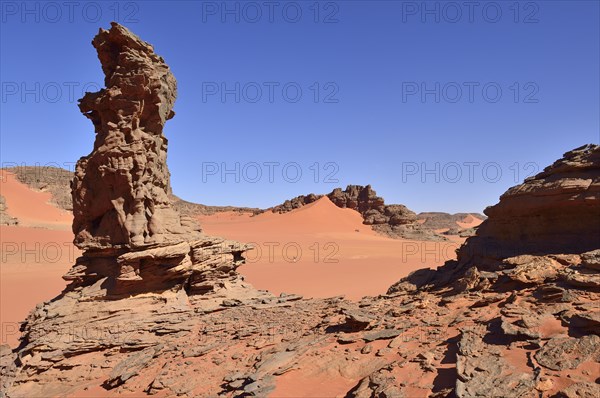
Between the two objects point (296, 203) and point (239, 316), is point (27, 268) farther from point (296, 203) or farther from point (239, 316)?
point (296, 203)

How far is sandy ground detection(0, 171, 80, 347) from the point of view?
14453 mm

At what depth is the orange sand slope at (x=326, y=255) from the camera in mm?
18688

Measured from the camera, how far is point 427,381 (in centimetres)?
472

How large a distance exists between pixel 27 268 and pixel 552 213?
25551 millimetres

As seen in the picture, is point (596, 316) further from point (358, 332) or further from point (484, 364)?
point (358, 332)

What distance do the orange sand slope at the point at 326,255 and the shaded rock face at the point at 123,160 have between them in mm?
8923

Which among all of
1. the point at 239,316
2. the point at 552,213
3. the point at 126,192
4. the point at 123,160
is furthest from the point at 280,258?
the point at 552,213

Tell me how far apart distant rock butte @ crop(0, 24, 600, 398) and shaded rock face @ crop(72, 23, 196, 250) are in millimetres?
36

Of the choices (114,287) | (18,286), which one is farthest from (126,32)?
(18,286)

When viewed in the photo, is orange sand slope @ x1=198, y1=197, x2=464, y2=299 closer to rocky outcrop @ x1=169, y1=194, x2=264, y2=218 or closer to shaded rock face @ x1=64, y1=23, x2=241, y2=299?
shaded rock face @ x1=64, y1=23, x2=241, y2=299

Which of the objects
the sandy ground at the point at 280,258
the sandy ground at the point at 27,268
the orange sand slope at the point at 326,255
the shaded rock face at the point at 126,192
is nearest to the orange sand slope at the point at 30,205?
the sandy ground at the point at 280,258

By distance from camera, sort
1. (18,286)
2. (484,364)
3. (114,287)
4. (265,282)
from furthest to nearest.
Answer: (265,282) < (18,286) < (114,287) < (484,364)

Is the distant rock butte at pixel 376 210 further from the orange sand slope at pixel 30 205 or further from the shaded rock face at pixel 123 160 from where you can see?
the shaded rock face at pixel 123 160

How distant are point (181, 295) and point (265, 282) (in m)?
10.1
